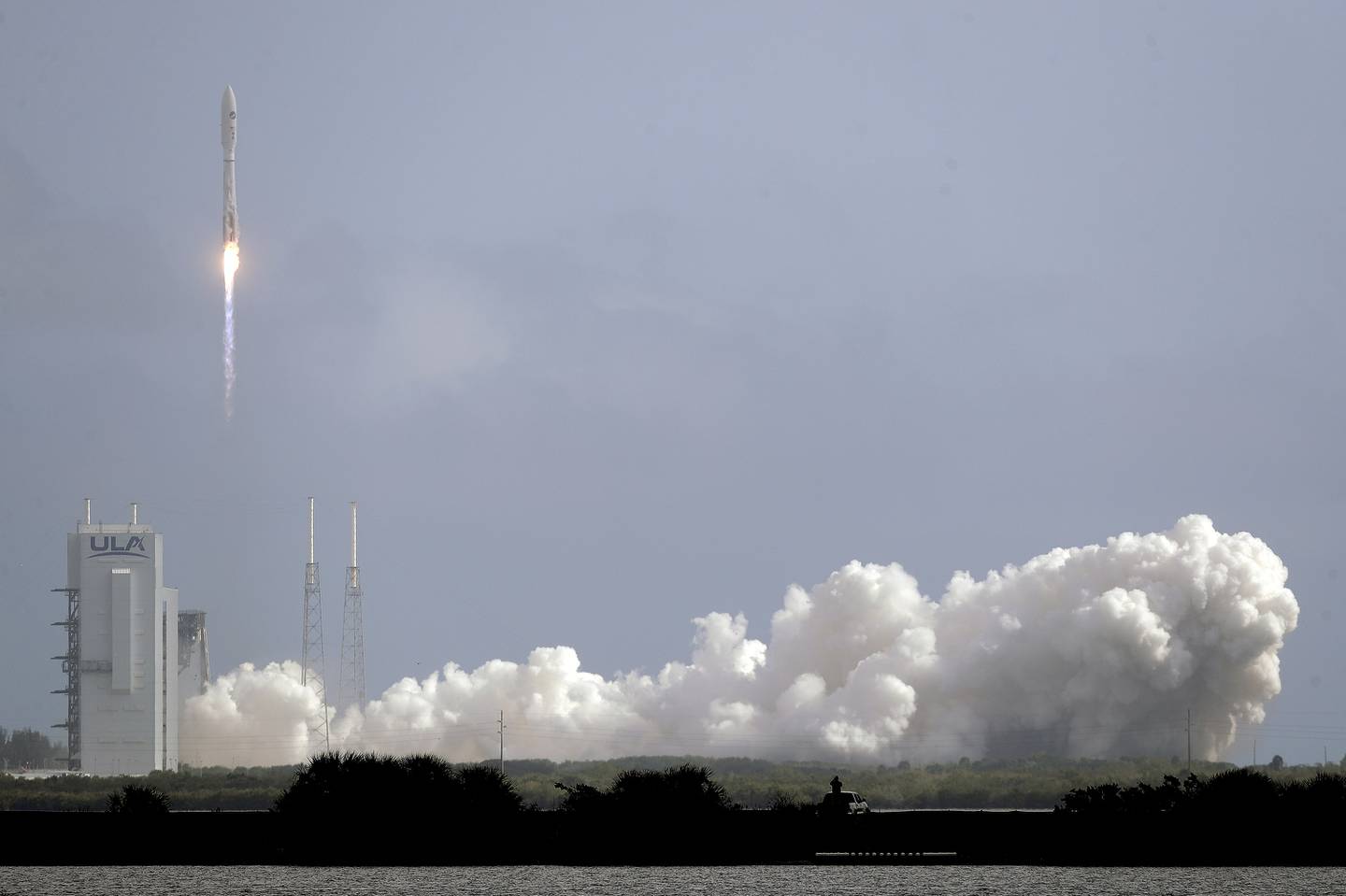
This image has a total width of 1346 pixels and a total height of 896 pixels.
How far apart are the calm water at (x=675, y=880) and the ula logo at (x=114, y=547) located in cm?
7632

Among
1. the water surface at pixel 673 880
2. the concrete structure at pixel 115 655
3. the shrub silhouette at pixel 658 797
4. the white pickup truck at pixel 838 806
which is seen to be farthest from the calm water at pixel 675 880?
the concrete structure at pixel 115 655

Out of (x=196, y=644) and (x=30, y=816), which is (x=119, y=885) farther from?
(x=196, y=644)

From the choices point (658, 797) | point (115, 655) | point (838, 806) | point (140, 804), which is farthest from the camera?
point (115, 655)

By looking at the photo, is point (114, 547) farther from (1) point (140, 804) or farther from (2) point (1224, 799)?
(2) point (1224, 799)

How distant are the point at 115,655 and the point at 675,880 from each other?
83.9 metres

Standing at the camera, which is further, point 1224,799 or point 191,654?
point 191,654

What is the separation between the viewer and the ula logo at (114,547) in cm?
12900

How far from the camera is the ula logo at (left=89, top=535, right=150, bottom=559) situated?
129000 mm

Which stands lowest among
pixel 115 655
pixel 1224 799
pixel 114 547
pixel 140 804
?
pixel 1224 799

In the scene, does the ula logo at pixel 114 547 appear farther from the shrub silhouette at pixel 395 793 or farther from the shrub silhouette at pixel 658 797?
the shrub silhouette at pixel 658 797

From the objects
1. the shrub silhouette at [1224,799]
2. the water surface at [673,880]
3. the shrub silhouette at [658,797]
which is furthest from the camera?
the shrub silhouette at [658,797]

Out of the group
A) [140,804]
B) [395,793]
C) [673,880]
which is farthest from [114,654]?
[673,880]

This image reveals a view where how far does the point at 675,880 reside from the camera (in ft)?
163

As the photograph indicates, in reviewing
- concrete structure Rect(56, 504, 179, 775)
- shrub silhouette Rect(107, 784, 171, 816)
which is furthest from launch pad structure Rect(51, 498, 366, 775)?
shrub silhouette Rect(107, 784, 171, 816)
